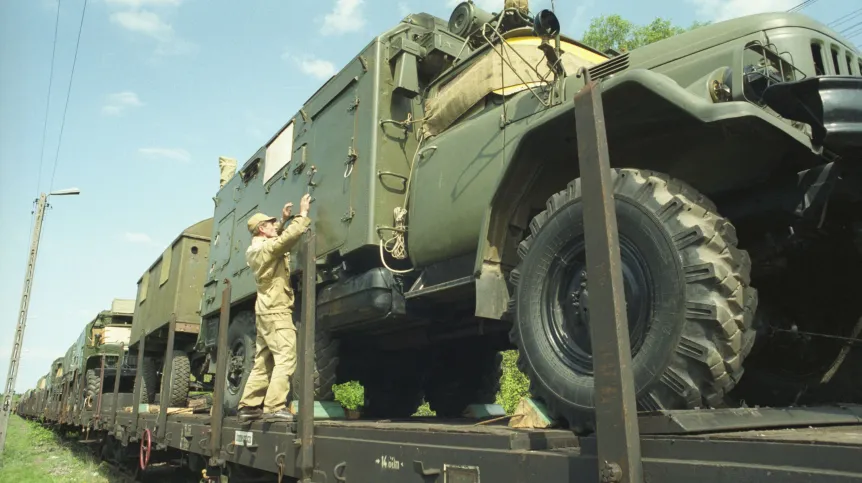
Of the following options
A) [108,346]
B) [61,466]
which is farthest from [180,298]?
[108,346]

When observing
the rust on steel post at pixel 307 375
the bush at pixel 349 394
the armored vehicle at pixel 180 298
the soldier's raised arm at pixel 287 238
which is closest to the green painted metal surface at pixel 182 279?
the armored vehicle at pixel 180 298

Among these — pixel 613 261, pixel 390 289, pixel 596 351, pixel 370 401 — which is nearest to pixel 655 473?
pixel 596 351

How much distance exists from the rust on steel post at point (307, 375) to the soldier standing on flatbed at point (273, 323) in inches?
53.2

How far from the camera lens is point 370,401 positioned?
686cm

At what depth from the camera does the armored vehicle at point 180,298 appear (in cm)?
1104

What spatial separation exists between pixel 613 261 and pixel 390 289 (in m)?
3.05

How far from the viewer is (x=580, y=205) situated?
2740 millimetres

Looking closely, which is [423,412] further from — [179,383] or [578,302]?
[578,302]

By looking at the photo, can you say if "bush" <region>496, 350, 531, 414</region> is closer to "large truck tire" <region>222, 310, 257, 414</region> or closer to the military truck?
the military truck

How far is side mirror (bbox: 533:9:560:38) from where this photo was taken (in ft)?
11.8

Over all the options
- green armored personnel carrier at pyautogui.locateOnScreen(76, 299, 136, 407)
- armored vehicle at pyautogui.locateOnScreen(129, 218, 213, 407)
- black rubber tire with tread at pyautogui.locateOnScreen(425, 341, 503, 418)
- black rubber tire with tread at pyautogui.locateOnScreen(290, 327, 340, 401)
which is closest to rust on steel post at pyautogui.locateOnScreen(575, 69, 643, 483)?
black rubber tire with tread at pyautogui.locateOnScreen(290, 327, 340, 401)

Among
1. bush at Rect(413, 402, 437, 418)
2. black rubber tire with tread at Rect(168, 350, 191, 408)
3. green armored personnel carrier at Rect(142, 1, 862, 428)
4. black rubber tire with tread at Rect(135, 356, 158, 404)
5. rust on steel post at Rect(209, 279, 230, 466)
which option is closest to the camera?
green armored personnel carrier at Rect(142, 1, 862, 428)

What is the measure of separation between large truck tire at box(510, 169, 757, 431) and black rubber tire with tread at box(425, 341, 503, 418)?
3640 mm

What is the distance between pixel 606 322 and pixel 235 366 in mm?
5272
